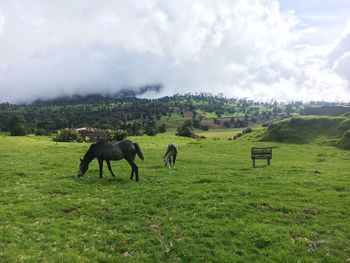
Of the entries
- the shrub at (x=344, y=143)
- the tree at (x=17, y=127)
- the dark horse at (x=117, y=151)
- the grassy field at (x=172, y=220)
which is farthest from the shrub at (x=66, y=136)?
the dark horse at (x=117, y=151)

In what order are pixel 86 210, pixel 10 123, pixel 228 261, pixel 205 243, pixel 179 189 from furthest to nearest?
pixel 10 123 → pixel 179 189 → pixel 86 210 → pixel 205 243 → pixel 228 261

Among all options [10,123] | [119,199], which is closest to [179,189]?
[119,199]

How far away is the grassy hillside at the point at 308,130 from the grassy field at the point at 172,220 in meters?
79.9

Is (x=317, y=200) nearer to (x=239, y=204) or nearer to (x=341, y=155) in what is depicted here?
(x=239, y=204)

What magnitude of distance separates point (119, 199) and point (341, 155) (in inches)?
Result: 2238

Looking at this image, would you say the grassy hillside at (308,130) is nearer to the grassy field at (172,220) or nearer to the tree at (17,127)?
the grassy field at (172,220)

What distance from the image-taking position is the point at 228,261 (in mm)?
16125

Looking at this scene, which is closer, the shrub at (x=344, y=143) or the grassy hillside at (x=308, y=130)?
the shrub at (x=344, y=143)

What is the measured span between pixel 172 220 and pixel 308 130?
103 m

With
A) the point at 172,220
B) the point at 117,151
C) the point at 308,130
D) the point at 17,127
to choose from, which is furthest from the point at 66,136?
the point at 172,220

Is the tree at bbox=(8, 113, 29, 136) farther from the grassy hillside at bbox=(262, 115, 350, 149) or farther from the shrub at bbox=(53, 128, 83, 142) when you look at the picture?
the grassy hillside at bbox=(262, 115, 350, 149)

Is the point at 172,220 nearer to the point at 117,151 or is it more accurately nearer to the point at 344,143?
the point at 117,151

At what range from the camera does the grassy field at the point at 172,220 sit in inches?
664

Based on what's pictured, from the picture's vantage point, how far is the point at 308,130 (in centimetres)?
11562
